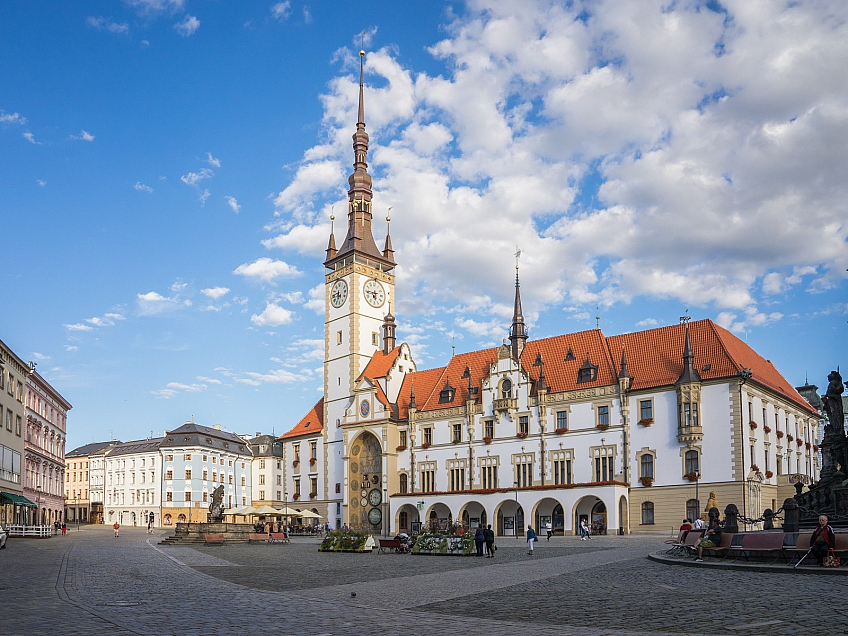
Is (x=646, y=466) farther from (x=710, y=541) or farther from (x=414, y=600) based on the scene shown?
(x=414, y=600)

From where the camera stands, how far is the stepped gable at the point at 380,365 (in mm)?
74188

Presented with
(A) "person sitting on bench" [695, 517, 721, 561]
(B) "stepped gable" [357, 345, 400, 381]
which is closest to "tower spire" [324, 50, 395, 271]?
(B) "stepped gable" [357, 345, 400, 381]

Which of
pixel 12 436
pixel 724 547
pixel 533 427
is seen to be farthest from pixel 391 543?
pixel 12 436

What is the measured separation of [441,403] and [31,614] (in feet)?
178

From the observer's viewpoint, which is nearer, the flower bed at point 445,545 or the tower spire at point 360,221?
the flower bed at point 445,545

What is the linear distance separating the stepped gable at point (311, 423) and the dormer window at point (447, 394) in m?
16.1

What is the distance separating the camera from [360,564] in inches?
1102

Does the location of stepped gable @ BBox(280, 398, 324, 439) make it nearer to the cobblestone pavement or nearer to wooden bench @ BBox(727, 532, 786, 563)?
the cobblestone pavement

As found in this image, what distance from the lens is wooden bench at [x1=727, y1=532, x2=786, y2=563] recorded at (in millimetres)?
20188

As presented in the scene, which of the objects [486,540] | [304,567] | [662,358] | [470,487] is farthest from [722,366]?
[304,567]

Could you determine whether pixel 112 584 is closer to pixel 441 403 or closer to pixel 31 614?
pixel 31 614

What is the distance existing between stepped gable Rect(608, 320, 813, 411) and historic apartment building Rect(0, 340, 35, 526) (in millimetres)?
41030

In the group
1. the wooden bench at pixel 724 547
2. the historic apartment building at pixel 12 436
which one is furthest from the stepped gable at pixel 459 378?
the wooden bench at pixel 724 547

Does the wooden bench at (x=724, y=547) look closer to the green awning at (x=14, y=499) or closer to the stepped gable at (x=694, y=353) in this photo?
the stepped gable at (x=694, y=353)
